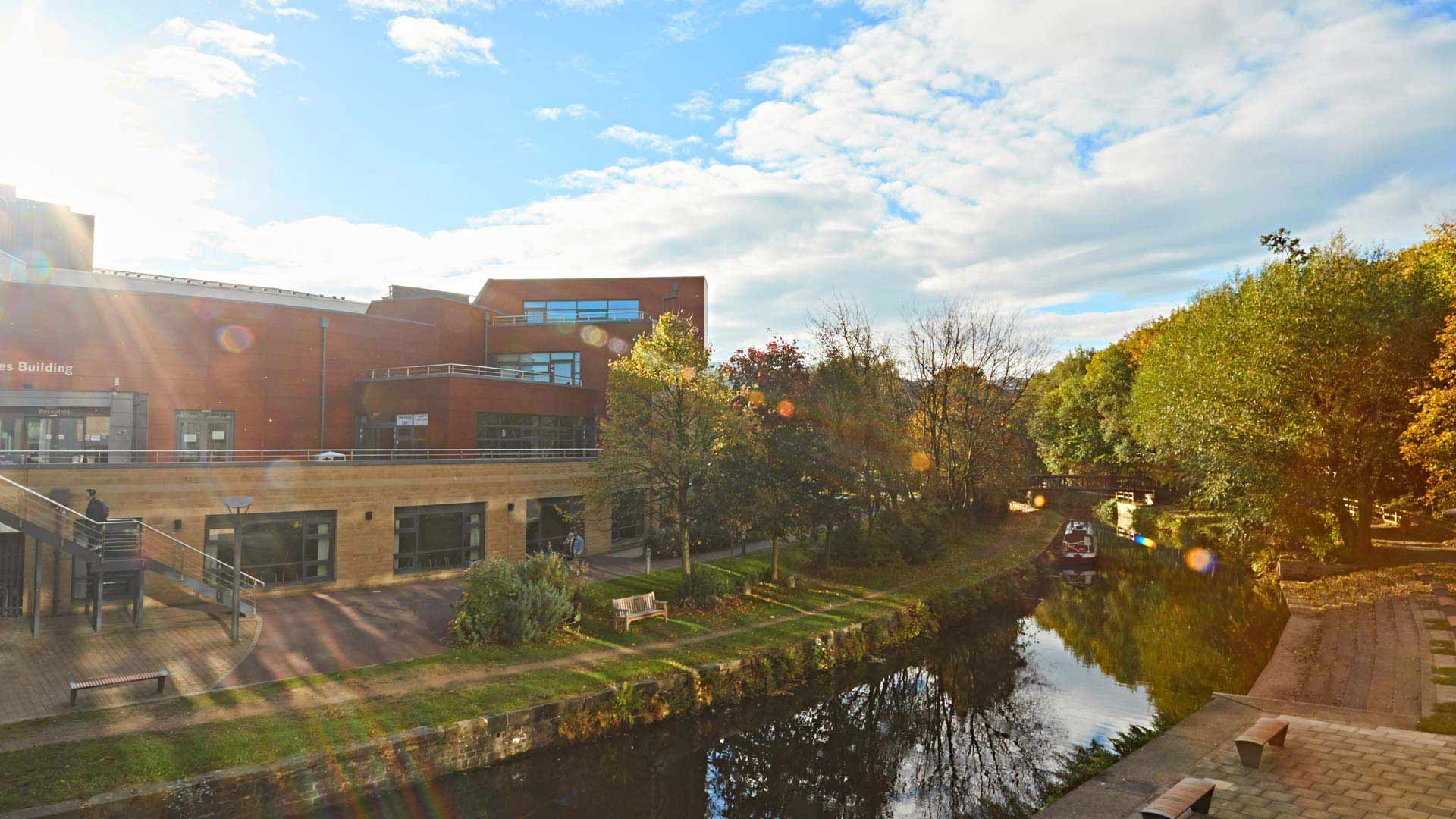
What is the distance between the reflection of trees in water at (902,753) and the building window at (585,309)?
3020 centimetres

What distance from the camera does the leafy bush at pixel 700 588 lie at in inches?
842

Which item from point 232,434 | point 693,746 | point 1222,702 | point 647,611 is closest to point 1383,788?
point 1222,702

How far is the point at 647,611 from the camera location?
1939cm

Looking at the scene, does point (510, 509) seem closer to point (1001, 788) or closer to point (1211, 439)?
point (1001, 788)

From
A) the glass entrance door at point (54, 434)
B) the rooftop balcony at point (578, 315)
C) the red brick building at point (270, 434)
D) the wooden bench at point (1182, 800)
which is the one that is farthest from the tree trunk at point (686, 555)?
the rooftop balcony at point (578, 315)

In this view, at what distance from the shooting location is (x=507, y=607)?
1714 centimetres

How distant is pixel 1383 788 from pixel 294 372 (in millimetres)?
35355

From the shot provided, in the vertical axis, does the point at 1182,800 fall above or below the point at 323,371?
below

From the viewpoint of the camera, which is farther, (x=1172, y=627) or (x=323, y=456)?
(x=323, y=456)

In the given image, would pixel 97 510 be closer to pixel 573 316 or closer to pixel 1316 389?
pixel 573 316

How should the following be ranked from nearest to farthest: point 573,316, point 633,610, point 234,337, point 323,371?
point 633,610 → point 234,337 → point 323,371 → point 573,316

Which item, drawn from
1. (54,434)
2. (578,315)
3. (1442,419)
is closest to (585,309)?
(578,315)

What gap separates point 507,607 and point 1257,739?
555 inches

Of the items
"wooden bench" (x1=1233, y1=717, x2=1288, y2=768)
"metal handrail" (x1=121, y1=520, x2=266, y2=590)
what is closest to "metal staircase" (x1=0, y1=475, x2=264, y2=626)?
"metal handrail" (x1=121, y1=520, x2=266, y2=590)
